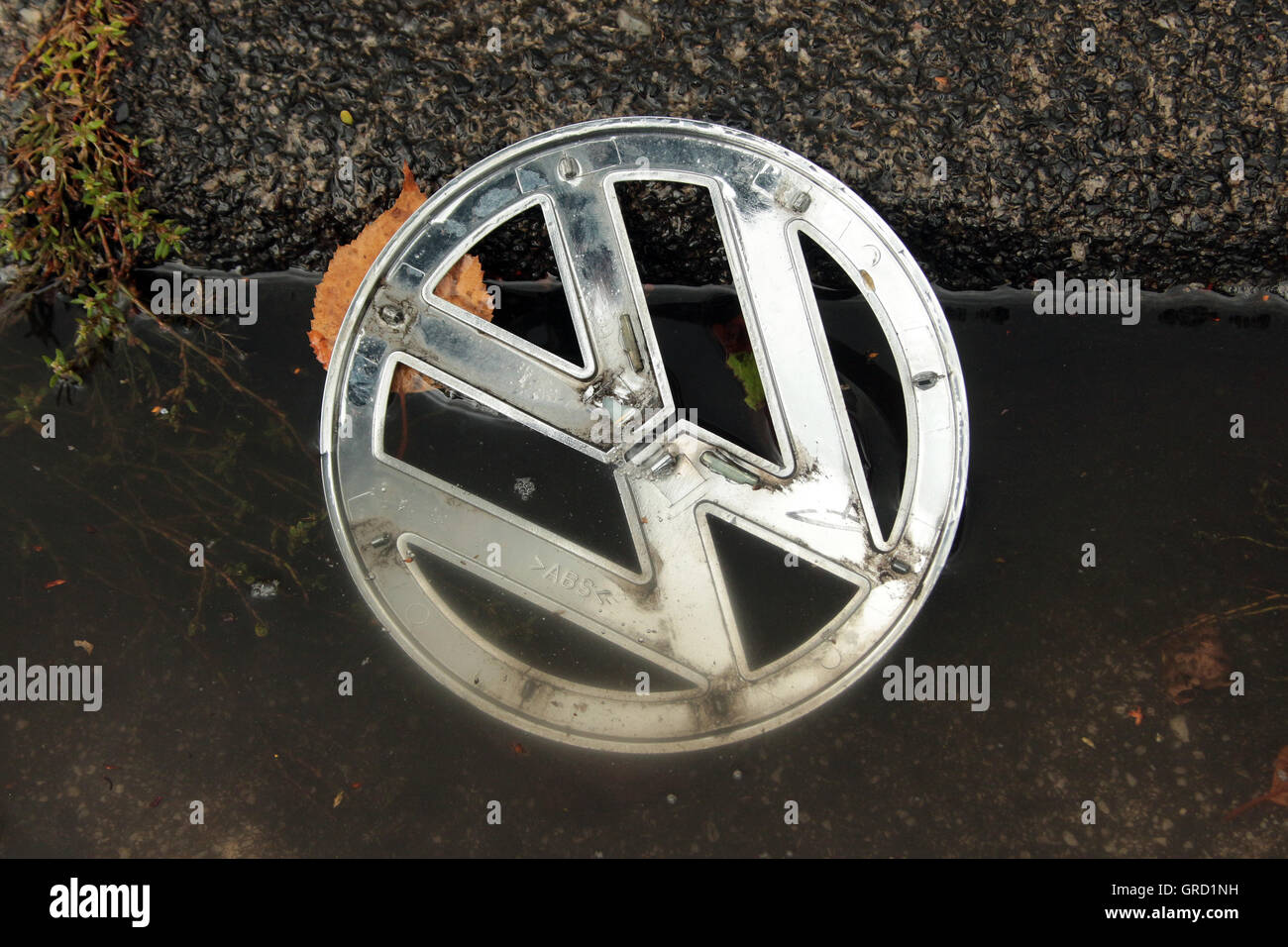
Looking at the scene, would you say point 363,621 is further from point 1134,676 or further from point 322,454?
point 1134,676

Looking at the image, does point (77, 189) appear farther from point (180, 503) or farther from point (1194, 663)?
point (1194, 663)

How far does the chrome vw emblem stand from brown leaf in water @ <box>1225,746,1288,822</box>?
3.53 feet

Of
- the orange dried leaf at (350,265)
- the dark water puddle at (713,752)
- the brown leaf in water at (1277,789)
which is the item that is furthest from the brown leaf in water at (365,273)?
the brown leaf in water at (1277,789)

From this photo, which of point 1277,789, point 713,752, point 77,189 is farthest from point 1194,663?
point 77,189

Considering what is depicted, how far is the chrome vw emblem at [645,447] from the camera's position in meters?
1.94

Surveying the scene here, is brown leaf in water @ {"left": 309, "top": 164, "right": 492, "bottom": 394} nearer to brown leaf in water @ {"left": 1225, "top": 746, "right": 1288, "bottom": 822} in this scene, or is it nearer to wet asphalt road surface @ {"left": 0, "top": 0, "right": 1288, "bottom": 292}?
wet asphalt road surface @ {"left": 0, "top": 0, "right": 1288, "bottom": 292}

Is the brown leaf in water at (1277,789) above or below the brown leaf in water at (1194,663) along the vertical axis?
below

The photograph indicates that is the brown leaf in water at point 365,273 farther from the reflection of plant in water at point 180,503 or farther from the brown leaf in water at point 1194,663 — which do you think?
the brown leaf in water at point 1194,663

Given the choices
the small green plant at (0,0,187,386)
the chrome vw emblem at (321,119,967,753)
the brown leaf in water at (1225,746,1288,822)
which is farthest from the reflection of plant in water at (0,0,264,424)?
the brown leaf in water at (1225,746,1288,822)

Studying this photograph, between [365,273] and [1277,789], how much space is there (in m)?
2.69

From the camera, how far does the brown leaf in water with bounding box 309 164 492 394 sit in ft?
6.68

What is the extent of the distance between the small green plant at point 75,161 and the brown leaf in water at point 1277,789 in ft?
10.2

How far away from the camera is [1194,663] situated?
2168 millimetres
